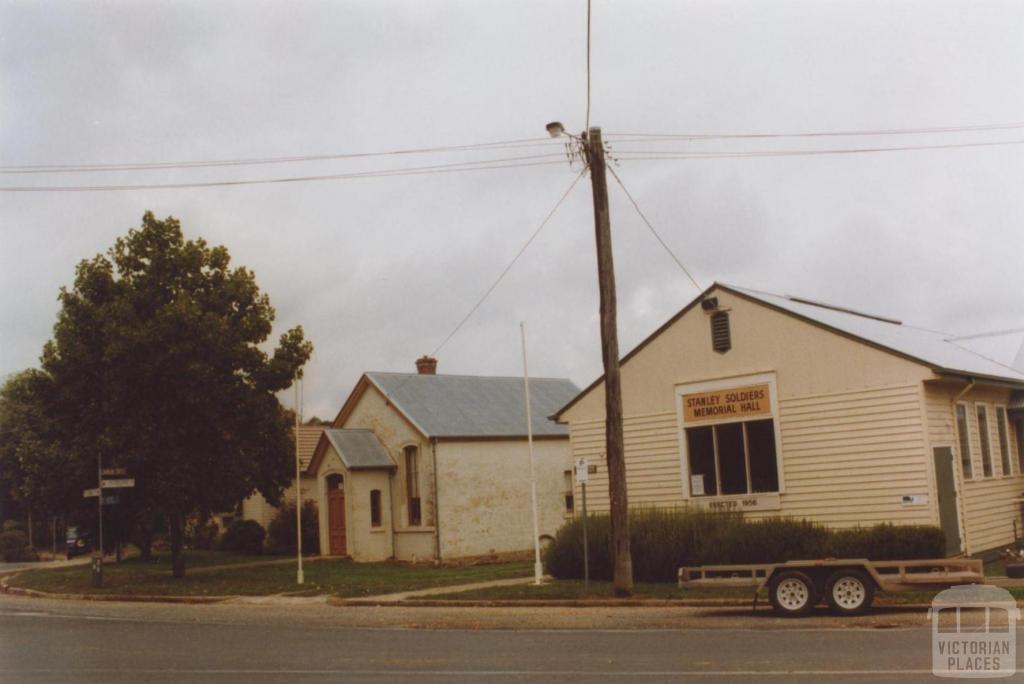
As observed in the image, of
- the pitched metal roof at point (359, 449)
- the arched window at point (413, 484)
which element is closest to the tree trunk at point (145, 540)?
the pitched metal roof at point (359, 449)

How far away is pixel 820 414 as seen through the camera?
67.6 feet

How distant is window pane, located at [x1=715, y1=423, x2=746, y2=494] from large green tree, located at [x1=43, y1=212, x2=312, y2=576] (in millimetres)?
11841

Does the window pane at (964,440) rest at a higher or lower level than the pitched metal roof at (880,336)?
lower

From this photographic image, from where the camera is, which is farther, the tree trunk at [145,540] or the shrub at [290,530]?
the tree trunk at [145,540]

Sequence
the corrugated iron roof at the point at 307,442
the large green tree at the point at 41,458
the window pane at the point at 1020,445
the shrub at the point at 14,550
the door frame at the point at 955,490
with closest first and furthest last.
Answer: the door frame at the point at 955,490
the window pane at the point at 1020,445
the large green tree at the point at 41,458
the corrugated iron roof at the point at 307,442
the shrub at the point at 14,550

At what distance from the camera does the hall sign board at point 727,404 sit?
21547 mm

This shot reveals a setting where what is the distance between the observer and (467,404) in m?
35.2

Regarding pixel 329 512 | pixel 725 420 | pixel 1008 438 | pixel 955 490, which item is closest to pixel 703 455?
pixel 725 420

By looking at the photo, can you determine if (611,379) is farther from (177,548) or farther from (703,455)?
(177,548)

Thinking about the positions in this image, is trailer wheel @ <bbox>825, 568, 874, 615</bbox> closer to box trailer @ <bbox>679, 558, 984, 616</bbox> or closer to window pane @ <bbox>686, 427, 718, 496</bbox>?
box trailer @ <bbox>679, 558, 984, 616</bbox>

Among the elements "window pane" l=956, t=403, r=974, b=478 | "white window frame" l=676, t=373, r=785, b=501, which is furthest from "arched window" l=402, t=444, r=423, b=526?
"window pane" l=956, t=403, r=974, b=478

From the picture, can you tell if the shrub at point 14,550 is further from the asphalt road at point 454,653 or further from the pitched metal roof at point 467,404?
the asphalt road at point 454,653

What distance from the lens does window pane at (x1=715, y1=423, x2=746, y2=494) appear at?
71.6ft

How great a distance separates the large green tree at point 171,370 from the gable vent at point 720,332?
37.5ft
